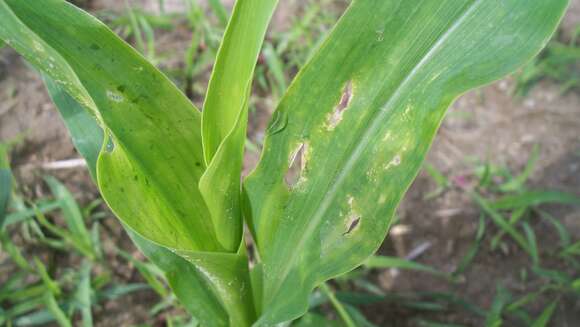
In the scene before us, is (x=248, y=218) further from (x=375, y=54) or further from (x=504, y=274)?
(x=504, y=274)

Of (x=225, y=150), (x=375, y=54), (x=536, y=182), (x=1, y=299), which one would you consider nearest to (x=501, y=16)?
(x=375, y=54)

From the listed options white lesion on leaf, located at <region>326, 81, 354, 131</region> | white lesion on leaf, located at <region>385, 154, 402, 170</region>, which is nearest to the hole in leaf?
white lesion on leaf, located at <region>326, 81, 354, 131</region>

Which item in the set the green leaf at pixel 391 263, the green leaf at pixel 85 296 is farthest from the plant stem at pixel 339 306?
the green leaf at pixel 85 296

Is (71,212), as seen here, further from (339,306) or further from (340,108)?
(340,108)

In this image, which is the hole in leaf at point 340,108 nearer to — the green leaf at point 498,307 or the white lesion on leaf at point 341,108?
the white lesion on leaf at point 341,108

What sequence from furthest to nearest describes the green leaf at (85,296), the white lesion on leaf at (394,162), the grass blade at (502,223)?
1. the grass blade at (502,223)
2. the green leaf at (85,296)
3. the white lesion on leaf at (394,162)

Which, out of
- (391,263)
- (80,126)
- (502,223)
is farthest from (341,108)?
(502,223)
